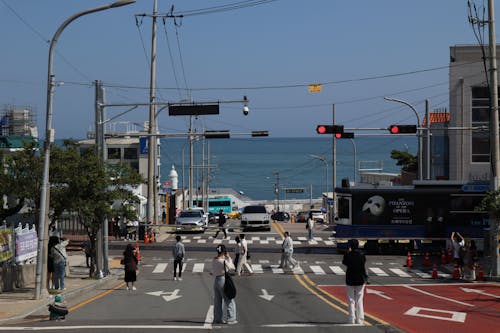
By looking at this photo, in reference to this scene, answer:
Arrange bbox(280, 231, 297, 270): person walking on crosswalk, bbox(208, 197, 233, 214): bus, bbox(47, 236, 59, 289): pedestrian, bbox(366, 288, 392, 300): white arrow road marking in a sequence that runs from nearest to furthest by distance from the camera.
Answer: bbox(47, 236, 59, 289): pedestrian, bbox(366, 288, 392, 300): white arrow road marking, bbox(280, 231, 297, 270): person walking on crosswalk, bbox(208, 197, 233, 214): bus

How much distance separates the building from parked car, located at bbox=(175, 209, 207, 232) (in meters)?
18.3

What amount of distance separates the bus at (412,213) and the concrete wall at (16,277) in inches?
738

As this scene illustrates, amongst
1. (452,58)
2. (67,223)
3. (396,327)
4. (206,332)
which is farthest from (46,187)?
(452,58)

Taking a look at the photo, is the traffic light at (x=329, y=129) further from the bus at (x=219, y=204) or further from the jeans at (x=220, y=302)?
the bus at (x=219, y=204)

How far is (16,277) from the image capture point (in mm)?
25609

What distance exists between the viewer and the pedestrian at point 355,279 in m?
16.3

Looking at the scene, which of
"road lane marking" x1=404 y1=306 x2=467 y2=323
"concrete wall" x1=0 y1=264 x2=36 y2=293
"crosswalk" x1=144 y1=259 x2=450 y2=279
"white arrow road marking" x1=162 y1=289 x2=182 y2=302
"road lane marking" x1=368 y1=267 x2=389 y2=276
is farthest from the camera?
"crosswalk" x1=144 y1=259 x2=450 y2=279

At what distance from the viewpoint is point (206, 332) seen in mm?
16375

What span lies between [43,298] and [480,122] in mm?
40502

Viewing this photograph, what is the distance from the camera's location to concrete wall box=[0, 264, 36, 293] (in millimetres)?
24375

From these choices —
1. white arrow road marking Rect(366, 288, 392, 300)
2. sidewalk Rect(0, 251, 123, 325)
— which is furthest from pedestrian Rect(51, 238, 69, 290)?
white arrow road marking Rect(366, 288, 392, 300)

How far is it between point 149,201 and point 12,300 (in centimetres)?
2812

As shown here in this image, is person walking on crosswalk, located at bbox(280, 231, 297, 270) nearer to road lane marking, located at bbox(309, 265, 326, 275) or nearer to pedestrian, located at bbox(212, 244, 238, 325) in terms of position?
road lane marking, located at bbox(309, 265, 326, 275)

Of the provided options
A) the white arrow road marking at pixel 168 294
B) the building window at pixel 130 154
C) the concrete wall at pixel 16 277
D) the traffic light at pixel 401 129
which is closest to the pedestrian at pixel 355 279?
the white arrow road marking at pixel 168 294
